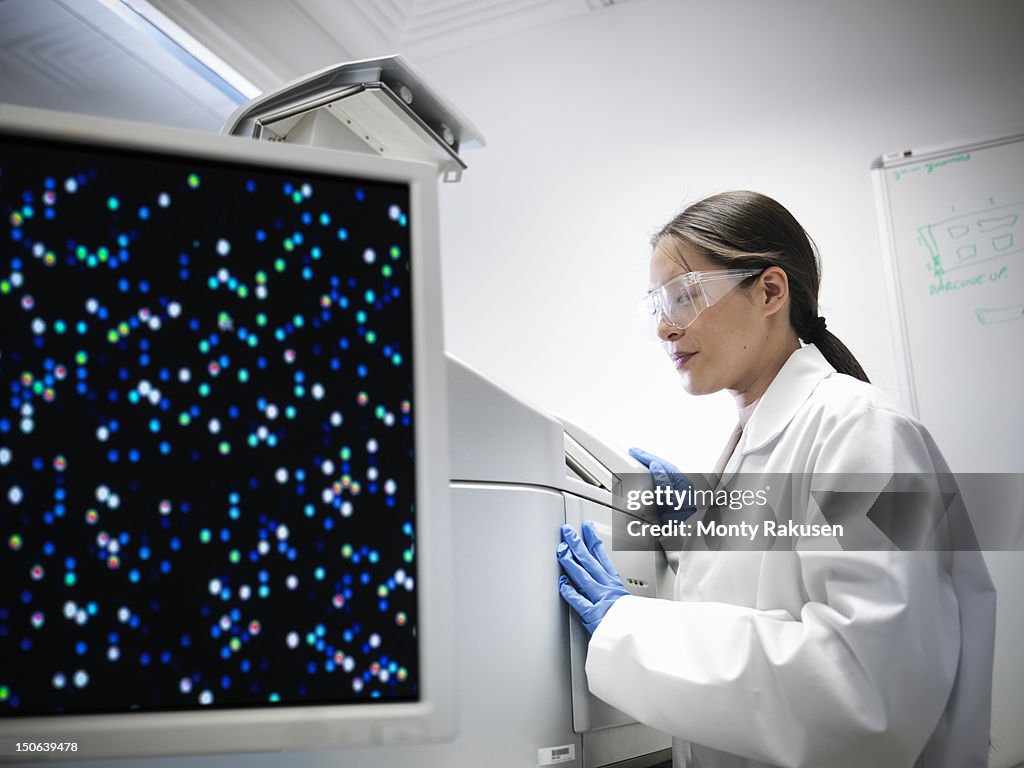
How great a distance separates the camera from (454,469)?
746mm

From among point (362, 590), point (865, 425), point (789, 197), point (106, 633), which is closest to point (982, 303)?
point (789, 197)

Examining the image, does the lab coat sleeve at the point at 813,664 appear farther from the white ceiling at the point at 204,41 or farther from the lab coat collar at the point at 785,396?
the white ceiling at the point at 204,41

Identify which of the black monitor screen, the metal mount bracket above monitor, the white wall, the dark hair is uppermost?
the white wall

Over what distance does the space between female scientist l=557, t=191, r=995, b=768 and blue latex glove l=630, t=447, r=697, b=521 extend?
0.19 meters

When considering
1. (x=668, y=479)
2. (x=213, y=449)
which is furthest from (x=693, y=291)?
(x=213, y=449)

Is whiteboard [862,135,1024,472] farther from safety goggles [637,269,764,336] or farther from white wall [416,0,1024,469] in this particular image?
safety goggles [637,269,764,336]

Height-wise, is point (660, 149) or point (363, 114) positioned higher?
point (660, 149)

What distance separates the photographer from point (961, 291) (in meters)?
1.81

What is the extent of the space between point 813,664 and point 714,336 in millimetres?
560

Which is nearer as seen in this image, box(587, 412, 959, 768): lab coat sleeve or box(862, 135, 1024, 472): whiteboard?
box(587, 412, 959, 768): lab coat sleeve

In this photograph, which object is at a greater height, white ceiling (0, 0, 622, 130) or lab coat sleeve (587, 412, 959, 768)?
white ceiling (0, 0, 622, 130)

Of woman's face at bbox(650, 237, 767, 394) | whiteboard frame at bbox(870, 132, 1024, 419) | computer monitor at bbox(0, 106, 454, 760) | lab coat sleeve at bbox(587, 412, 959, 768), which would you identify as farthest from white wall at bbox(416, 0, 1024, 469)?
computer monitor at bbox(0, 106, 454, 760)

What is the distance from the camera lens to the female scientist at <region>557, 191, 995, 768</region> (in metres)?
0.80

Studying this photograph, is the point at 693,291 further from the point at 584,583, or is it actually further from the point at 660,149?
the point at 660,149
